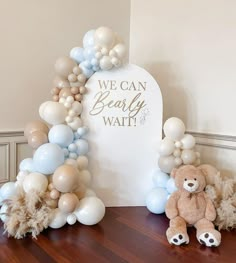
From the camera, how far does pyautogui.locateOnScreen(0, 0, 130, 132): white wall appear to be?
1813mm

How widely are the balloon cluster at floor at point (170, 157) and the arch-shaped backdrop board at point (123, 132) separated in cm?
11

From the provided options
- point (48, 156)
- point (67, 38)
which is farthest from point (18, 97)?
point (48, 156)

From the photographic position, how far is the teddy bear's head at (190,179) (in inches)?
54.9

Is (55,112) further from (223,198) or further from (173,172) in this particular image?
(223,198)

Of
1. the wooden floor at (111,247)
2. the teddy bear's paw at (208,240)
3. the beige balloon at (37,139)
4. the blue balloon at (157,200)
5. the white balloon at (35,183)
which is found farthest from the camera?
the blue balloon at (157,200)

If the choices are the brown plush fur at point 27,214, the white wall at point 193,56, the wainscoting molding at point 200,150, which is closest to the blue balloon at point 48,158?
the brown plush fur at point 27,214

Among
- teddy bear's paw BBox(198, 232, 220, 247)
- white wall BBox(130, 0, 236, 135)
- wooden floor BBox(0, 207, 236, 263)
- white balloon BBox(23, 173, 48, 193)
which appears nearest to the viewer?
wooden floor BBox(0, 207, 236, 263)

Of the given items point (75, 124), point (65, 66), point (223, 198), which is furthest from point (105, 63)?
point (223, 198)

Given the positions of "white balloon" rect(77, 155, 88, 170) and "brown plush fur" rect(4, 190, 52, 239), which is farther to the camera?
"white balloon" rect(77, 155, 88, 170)

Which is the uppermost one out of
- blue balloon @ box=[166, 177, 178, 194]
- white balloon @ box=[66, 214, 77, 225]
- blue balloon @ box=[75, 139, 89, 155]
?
blue balloon @ box=[75, 139, 89, 155]

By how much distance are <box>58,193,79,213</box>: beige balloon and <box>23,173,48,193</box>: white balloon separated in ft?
0.36

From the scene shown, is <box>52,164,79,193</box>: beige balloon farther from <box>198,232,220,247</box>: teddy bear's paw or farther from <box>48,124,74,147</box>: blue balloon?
<box>198,232,220,247</box>: teddy bear's paw

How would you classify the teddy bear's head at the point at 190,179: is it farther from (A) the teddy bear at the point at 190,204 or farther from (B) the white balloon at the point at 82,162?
(B) the white balloon at the point at 82,162

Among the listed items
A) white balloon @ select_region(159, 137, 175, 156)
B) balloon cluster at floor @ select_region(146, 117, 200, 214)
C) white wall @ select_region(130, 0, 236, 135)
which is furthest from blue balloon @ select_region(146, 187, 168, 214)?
white wall @ select_region(130, 0, 236, 135)
